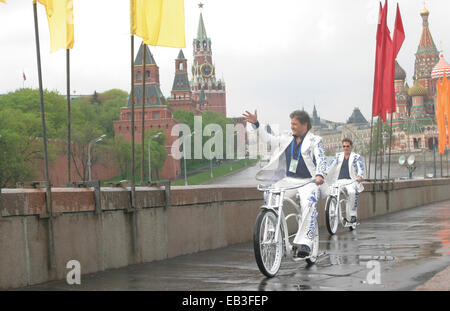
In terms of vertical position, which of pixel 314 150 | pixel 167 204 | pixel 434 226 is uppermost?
pixel 314 150

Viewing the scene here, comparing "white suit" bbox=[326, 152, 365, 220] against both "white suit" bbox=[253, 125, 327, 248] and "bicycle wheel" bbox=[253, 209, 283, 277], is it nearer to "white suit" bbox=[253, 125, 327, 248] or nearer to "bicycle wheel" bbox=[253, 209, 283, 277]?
"white suit" bbox=[253, 125, 327, 248]

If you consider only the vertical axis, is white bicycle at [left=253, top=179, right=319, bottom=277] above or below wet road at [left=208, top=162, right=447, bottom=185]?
above

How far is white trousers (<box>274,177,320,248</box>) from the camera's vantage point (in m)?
8.25

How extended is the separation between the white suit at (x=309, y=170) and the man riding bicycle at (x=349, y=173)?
569 centimetres

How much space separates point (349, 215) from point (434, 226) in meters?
1.56

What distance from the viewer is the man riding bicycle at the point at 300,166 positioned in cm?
827

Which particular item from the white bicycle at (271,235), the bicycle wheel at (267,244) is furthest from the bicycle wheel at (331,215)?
the bicycle wheel at (267,244)

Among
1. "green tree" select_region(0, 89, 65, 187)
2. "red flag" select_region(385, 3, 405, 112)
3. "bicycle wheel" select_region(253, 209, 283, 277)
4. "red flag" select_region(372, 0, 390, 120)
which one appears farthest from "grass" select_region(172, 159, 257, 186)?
"bicycle wheel" select_region(253, 209, 283, 277)

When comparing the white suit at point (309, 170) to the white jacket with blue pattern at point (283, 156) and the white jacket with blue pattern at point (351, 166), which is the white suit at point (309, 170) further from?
the white jacket with blue pattern at point (351, 166)

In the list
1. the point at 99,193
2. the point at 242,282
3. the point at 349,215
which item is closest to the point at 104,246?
the point at 99,193

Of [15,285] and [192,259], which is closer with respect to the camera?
[15,285]
